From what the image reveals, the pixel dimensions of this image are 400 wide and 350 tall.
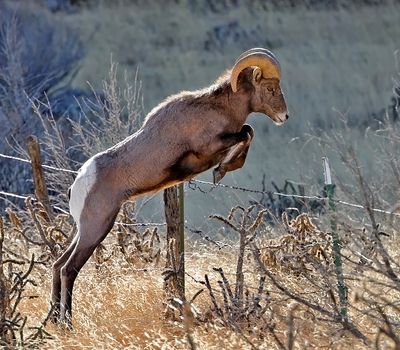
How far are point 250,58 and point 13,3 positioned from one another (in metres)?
19.4

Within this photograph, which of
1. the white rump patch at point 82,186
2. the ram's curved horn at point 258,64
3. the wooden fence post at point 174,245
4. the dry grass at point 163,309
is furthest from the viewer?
the white rump patch at point 82,186

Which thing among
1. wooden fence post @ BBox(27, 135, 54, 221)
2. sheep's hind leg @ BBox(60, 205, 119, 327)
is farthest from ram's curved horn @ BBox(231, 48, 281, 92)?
wooden fence post @ BBox(27, 135, 54, 221)

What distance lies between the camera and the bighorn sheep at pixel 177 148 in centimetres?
880

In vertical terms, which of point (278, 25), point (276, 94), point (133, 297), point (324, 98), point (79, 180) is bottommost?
point (133, 297)

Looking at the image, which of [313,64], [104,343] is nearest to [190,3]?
[313,64]

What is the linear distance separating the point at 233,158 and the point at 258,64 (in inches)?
28.8

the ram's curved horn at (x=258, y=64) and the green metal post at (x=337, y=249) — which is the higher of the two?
the ram's curved horn at (x=258, y=64)

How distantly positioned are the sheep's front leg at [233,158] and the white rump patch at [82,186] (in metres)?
0.93

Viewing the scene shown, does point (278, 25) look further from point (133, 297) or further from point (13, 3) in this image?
point (133, 297)

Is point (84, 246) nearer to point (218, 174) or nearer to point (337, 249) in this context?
point (218, 174)

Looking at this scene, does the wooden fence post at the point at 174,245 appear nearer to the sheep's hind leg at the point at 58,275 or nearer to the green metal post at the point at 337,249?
the sheep's hind leg at the point at 58,275

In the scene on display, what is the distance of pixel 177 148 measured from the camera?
8.83 m

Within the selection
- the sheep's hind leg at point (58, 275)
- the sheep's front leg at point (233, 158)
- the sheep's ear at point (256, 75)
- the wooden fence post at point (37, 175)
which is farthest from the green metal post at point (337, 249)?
the wooden fence post at point (37, 175)

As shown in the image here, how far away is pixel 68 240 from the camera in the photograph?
10.4m
